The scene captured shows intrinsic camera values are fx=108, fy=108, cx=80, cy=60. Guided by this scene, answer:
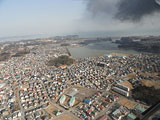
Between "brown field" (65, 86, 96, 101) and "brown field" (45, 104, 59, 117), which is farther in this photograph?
"brown field" (65, 86, 96, 101)

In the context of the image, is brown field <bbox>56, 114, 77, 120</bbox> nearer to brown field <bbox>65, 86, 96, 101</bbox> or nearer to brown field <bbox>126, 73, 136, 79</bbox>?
brown field <bbox>65, 86, 96, 101</bbox>

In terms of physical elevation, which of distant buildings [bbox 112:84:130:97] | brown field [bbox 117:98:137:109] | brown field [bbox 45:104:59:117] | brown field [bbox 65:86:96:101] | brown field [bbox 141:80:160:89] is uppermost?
brown field [bbox 141:80:160:89]

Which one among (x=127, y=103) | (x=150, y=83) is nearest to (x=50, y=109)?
(x=127, y=103)

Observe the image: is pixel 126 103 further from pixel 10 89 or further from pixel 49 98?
pixel 10 89

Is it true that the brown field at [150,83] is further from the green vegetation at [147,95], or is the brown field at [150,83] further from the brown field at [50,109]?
the brown field at [50,109]

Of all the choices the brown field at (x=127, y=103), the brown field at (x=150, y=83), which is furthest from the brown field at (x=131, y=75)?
the brown field at (x=127, y=103)

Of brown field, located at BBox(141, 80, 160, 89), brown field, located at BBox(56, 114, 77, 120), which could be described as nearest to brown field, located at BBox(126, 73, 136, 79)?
brown field, located at BBox(141, 80, 160, 89)

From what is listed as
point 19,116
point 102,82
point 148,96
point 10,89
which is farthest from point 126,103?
point 10,89

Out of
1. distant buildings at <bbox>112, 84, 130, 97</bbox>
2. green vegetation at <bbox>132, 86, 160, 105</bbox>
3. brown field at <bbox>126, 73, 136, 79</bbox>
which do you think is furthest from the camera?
brown field at <bbox>126, 73, 136, 79</bbox>

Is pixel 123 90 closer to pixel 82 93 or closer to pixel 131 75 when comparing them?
pixel 82 93
